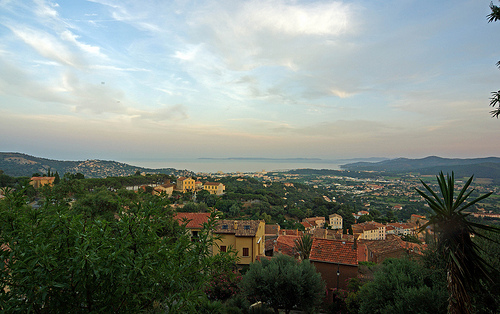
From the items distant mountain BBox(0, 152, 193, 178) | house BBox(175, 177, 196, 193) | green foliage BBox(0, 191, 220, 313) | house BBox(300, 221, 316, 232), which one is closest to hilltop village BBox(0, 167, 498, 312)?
green foliage BBox(0, 191, 220, 313)

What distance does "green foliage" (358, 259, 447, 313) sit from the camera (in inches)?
257

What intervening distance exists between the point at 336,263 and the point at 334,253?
637 millimetres

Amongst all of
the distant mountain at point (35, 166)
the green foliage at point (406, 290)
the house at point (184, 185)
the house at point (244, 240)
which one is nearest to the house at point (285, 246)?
the house at point (244, 240)

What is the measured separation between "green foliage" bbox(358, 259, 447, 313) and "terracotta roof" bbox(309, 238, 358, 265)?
317 cm

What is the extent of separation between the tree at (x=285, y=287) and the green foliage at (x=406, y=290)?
182 centimetres

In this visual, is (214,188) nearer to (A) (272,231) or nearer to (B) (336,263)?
(A) (272,231)

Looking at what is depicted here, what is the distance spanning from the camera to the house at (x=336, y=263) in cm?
1208

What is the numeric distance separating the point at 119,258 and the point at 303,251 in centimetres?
1407

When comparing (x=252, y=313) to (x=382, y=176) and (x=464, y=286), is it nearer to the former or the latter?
(x=464, y=286)

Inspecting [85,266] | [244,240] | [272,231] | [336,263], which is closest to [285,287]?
[336,263]

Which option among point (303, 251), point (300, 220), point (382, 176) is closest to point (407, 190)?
point (382, 176)

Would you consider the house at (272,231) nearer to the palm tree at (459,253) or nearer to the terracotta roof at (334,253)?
the terracotta roof at (334,253)

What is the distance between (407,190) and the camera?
95.8 m

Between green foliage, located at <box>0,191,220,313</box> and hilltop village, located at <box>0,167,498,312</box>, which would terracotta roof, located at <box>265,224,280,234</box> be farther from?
green foliage, located at <box>0,191,220,313</box>
